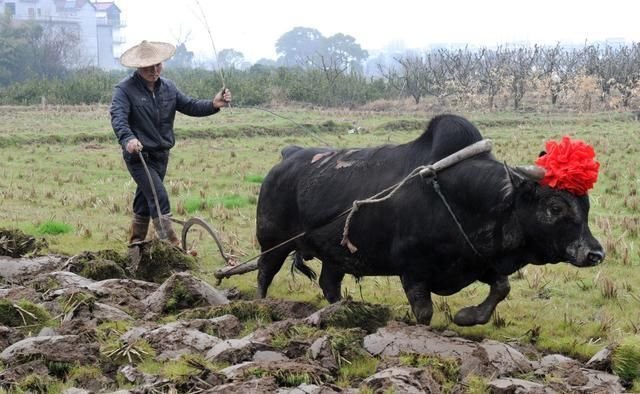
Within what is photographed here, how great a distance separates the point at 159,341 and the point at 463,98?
117ft

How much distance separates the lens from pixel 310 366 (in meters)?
5.26

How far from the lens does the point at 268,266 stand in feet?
25.6

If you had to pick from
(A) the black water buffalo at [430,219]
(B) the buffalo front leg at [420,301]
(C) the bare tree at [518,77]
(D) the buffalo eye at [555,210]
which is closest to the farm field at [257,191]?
(B) the buffalo front leg at [420,301]

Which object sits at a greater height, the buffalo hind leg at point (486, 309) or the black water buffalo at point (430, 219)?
the black water buffalo at point (430, 219)

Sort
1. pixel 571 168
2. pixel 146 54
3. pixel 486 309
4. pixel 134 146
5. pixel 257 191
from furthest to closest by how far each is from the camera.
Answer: pixel 257 191
pixel 146 54
pixel 134 146
pixel 486 309
pixel 571 168

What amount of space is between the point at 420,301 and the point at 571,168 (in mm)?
1409

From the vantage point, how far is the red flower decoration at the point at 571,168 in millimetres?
5586

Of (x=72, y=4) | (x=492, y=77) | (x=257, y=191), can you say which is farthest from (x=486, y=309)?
(x=72, y=4)

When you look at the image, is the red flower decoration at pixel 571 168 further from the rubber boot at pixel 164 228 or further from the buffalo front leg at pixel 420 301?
the rubber boot at pixel 164 228

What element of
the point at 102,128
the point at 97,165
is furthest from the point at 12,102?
the point at 97,165

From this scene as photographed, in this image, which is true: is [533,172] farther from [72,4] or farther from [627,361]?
[72,4]

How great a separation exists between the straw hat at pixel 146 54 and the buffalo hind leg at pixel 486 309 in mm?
3920

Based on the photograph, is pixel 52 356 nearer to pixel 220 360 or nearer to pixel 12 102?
pixel 220 360

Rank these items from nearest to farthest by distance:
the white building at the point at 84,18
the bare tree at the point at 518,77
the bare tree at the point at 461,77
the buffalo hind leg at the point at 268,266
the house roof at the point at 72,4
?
1. the buffalo hind leg at the point at 268,266
2. the bare tree at the point at 518,77
3. the bare tree at the point at 461,77
4. the white building at the point at 84,18
5. the house roof at the point at 72,4
